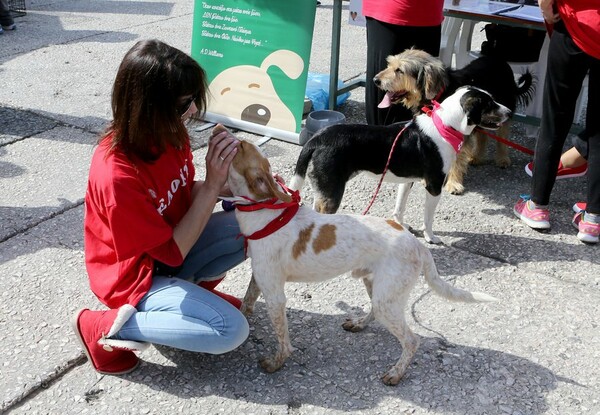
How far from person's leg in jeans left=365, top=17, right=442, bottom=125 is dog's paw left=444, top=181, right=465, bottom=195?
0.65 m

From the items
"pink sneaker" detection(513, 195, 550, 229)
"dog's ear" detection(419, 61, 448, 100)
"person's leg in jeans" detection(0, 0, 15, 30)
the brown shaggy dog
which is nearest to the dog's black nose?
the brown shaggy dog

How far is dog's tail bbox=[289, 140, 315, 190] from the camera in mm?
3664

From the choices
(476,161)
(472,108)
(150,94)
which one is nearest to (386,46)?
(472,108)

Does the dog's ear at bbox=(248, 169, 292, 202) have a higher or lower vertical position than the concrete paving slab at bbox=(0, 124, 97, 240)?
higher

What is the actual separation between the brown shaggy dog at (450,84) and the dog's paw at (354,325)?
1.91 m

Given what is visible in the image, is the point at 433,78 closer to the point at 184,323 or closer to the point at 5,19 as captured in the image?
the point at 184,323

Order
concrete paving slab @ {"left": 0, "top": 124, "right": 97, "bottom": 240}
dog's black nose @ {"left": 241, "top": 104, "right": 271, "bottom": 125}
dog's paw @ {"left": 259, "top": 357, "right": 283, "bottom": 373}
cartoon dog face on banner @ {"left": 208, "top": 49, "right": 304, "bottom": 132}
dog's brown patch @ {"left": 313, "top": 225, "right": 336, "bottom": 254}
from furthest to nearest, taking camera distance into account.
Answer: dog's black nose @ {"left": 241, "top": 104, "right": 271, "bottom": 125} < cartoon dog face on banner @ {"left": 208, "top": 49, "right": 304, "bottom": 132} < concrete paving slab @ {"left": 0, "top": 124, "right": 97, "bottom": 240} < dog's paw @ {"left": 259, "top": 357, "right": 283, "bottom": 373} < dog's brown patch @ {"left": 313, "top": 225, "right": 336, "bottom": 254}

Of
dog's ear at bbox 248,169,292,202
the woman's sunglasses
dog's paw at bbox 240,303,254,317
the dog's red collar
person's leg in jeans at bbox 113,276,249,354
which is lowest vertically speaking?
dog's paw at bbox 240,303,254,317

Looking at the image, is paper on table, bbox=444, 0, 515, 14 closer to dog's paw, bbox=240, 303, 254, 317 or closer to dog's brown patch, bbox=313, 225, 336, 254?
dog's brown patch, bbox=313, 225, 336, 254

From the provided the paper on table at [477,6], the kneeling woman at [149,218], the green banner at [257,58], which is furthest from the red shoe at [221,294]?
the paper on table at [477,6]

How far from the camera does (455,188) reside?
4.68 metres

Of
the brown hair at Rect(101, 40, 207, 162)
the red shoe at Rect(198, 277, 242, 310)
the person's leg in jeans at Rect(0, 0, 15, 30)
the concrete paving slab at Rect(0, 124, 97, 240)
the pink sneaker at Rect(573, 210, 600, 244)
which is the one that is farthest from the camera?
the person's leg in jeans at Rect(0, 0, 15, 30)

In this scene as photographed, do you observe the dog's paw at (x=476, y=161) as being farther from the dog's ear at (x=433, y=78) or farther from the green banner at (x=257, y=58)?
the green banner at (x=257, y=58)

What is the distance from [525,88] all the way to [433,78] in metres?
1.38
